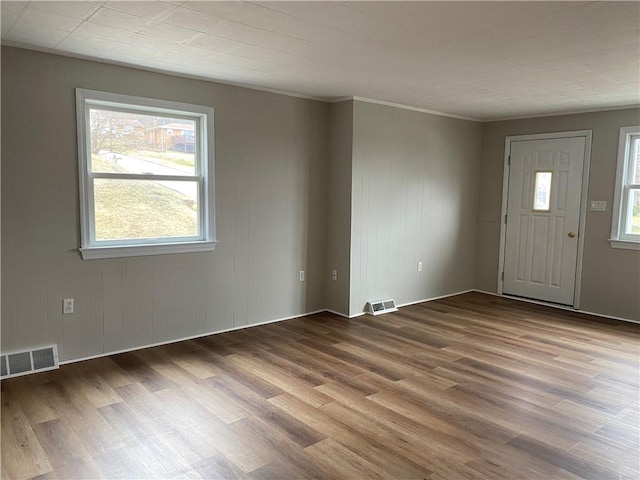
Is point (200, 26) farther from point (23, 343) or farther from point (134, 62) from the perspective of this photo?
point (23, 343)

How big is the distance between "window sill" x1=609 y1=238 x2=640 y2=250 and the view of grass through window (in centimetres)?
444

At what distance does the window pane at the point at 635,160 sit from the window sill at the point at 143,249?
4451 mm

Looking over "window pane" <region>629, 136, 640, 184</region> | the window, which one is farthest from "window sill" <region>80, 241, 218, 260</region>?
A: "window pane" <region>629, 136, 640, 184</region>

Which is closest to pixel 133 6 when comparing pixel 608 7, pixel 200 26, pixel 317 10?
pixel 200 26

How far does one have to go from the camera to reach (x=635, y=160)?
5074 millimetres

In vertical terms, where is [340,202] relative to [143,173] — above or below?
below

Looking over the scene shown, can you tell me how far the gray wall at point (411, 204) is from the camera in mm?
5016

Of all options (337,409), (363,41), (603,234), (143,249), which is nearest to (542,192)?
(603,234)

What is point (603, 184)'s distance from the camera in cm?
525

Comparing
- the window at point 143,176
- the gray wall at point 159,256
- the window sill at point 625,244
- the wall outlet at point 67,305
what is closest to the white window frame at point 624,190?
the window sill at point 625,244

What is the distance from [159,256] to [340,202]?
6.38 ft

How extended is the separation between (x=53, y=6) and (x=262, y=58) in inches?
53.1

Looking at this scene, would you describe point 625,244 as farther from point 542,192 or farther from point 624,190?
point 542,192

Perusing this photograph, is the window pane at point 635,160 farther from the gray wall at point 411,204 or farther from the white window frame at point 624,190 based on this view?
the gray wall at point 411,204
